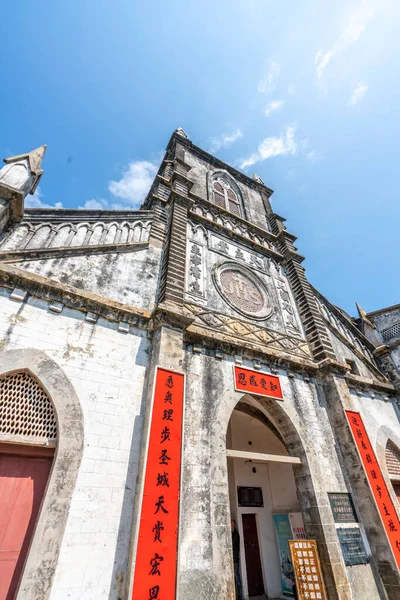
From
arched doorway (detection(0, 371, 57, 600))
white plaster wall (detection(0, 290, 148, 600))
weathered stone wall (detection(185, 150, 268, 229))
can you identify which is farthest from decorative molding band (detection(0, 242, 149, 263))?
weathered stone wall (detection(185, 150, 268, 229))

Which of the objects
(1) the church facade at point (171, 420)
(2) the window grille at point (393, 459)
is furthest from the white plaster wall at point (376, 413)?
(2) the window grille at point (393, 459)

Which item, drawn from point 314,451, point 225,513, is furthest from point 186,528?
point 314,451

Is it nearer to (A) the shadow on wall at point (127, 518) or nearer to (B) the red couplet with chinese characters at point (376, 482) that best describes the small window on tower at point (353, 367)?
(B) the red couplet with chinese characters at point (376, 482)

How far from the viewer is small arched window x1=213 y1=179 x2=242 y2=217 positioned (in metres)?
14.2

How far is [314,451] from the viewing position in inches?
289

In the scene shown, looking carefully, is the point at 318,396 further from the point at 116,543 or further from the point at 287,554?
the point at 116,543

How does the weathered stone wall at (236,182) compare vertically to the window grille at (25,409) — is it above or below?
above

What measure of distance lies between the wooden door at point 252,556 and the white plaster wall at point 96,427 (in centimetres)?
745

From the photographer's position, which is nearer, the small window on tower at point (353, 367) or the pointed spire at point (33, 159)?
the pointed spire at point (33, 159)

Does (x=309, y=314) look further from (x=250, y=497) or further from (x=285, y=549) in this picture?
(x=285, y=549)

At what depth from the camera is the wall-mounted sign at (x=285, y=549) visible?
354 inches

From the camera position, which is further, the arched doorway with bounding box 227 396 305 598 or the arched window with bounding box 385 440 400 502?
the arched doorway with bounding box 227 396 305 598

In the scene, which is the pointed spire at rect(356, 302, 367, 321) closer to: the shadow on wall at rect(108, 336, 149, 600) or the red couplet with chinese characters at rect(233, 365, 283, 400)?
the red couplet with chinese characters at rect(233, 365, 283, 400)

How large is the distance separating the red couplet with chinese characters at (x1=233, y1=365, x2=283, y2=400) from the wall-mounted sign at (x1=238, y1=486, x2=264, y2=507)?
5.30 meters
